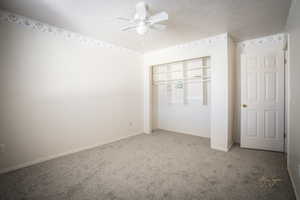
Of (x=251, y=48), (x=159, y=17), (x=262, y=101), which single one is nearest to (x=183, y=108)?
(x=262, y=101)

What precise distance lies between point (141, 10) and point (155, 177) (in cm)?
240

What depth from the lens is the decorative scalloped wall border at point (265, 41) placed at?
2.94 m

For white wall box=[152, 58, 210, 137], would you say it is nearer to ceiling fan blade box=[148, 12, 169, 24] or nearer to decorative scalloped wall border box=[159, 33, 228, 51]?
decorative scalloped wall border box=[159, 33, 228, 51]

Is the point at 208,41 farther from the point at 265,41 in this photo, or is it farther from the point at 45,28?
the point at 45,28

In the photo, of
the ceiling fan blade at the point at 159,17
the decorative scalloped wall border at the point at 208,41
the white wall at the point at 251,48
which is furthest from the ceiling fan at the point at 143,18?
the white wall at the point at 251,48

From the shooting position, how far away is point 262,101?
2992 mm

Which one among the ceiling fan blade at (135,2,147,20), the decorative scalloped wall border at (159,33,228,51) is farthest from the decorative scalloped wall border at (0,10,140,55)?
the decorative scalloped wall border at (159,33,228,51)

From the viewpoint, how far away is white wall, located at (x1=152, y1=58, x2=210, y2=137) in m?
3.95

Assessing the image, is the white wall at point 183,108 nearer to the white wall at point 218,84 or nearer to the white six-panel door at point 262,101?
the white wall at point 218,84

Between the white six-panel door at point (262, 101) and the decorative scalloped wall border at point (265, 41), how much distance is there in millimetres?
319

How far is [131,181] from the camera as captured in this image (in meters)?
1.92

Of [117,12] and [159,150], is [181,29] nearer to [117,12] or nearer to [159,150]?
[117,12]

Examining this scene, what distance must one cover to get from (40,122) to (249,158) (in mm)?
3788

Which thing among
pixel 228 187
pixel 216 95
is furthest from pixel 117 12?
pixel 228 187
